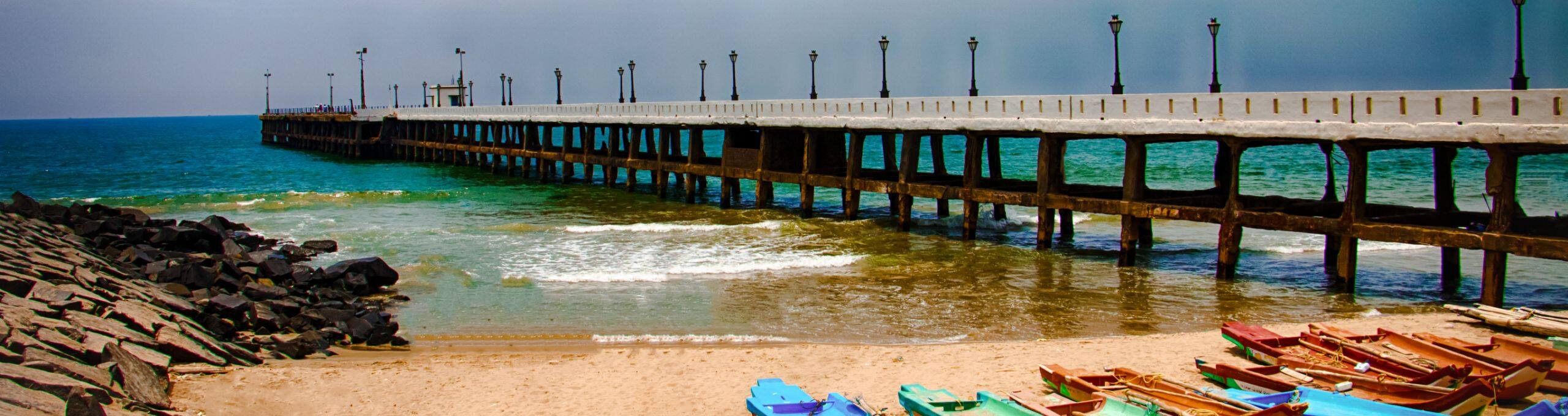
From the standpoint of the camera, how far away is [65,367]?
Result: 31.7ft

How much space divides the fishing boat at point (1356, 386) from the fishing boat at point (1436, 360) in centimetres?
43

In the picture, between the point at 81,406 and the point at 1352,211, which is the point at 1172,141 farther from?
the point at 81,406

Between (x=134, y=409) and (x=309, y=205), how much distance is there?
33483 mm

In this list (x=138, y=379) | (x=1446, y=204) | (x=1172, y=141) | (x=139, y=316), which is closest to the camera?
(x=138, y=379)

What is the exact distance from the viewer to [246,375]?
11.9 meters

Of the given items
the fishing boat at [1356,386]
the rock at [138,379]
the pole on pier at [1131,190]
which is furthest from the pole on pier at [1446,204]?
the rock at [138,379]

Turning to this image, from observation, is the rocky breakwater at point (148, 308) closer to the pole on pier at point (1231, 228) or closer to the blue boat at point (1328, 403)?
the blue boat at point (1328, 403)

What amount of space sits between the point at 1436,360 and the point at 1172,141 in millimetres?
11702

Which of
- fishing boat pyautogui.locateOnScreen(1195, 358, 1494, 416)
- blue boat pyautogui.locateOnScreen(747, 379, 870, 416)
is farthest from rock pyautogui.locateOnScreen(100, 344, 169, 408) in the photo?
fishing boat pyautogui.locateOnScreen(1195, 358, 1494, 416)

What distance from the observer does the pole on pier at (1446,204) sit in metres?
18.2

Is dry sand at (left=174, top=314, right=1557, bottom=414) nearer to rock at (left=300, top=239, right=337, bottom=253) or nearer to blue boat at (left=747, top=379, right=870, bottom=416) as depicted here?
blue boat at (left=747, top=379, right=870, bottom=416)

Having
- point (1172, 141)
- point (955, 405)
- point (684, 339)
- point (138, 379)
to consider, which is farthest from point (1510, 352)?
point (138, 379)

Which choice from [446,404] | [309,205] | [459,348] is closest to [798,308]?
[459,348]

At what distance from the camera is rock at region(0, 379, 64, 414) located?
27.5ft
